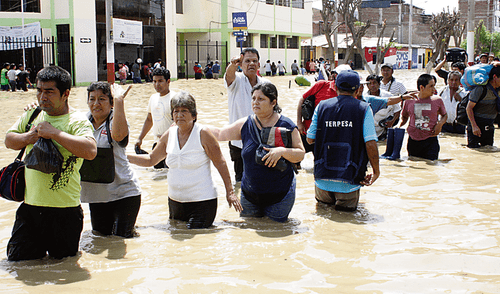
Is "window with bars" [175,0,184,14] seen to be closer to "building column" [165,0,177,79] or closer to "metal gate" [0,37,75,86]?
"building column" [165,0,177,79]

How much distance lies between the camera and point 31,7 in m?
27.7

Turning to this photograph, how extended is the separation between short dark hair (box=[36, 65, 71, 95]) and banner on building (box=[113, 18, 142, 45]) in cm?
2695

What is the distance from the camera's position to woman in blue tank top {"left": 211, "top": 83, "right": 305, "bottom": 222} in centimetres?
460

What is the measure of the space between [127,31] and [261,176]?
27.4 m

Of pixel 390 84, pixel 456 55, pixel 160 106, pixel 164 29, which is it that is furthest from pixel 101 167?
pixel 164 29

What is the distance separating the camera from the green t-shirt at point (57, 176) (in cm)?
352

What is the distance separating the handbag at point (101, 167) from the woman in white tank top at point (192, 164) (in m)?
0.47

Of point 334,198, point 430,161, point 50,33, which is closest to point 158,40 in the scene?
point 50,33

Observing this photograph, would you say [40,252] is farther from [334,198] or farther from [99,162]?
[334,198]

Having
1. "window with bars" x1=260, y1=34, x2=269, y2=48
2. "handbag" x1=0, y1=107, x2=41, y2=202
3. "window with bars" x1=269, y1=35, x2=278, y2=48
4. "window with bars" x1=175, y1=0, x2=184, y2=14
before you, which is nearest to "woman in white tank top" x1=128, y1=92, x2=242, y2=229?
"handbag" x1=0, y1=107, x2=41, y2=202

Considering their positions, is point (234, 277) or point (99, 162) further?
point (99, 162)

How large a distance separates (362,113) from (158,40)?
3060 centimetres

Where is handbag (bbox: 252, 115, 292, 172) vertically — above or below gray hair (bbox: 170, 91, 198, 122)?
below

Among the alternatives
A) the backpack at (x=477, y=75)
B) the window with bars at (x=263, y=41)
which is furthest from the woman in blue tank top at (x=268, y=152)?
the window with bars at (x=263, y=41)
